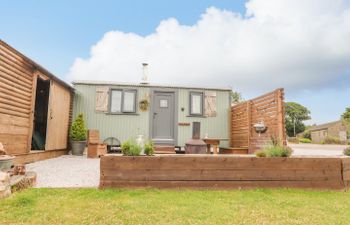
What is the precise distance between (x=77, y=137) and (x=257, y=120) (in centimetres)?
625

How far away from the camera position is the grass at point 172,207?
2.26 meters

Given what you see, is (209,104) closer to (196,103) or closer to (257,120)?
(196,103)

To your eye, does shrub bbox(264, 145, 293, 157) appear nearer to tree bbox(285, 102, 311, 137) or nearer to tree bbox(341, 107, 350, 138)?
tree bbox(341, 107, 350, 138)

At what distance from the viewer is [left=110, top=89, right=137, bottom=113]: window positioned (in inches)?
358

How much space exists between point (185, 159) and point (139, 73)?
6.79m

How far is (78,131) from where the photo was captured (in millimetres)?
8102

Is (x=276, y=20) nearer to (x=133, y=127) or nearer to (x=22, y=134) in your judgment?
(x=133, y=127)

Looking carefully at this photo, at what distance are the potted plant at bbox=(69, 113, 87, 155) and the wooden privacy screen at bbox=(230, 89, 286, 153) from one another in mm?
5744

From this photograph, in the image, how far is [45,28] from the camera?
8.63m

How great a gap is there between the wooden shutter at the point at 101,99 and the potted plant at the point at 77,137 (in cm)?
107

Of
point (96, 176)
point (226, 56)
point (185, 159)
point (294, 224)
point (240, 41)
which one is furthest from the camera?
point (226, 56)

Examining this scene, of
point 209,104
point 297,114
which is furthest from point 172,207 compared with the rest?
point 297,114

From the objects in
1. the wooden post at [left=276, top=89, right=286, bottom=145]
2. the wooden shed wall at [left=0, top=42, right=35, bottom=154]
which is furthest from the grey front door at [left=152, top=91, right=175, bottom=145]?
the wooden shed wall at [left=0, top=42, right=35, bottom=154]

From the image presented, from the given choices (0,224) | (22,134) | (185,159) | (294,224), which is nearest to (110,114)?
(22,134)
